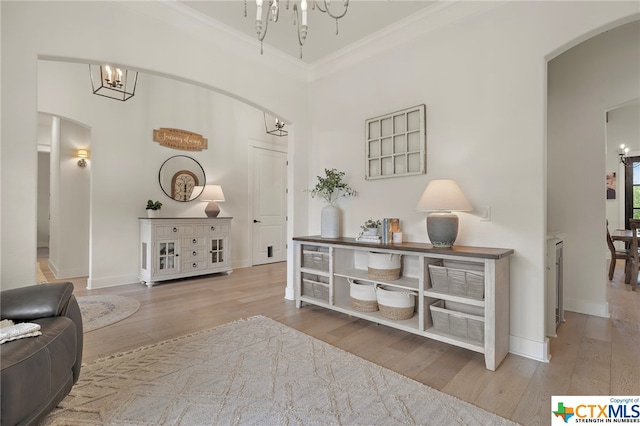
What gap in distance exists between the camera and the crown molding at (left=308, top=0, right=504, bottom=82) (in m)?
2.63

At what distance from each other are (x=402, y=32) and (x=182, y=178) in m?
3.89

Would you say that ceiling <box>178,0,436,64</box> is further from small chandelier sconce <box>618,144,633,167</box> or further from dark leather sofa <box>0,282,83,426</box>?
small chandelier sconce <box>618,144,633,167</box>

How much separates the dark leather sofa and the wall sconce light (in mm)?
4054

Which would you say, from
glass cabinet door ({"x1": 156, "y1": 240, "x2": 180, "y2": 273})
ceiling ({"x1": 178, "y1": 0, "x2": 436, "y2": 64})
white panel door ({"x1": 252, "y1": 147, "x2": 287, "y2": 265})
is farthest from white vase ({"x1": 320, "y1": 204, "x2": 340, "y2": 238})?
white panel door ({"x1": 252, "y1": 147, "x2": 287, "y2": 265})

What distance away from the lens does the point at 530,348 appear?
7.39ft

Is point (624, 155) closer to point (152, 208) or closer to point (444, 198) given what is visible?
point (444, 198)

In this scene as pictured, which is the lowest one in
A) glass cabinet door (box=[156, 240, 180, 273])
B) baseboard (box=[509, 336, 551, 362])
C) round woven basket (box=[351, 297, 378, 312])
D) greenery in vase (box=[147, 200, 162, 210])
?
baseboard (box=[509, 336, 551, 362])

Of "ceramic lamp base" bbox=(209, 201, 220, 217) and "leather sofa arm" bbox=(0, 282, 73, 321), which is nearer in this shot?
"leather sofa arm" bbox=(0, 282, 73, 321)

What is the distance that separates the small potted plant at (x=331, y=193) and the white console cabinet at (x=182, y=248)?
2.31 metres

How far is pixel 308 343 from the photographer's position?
2.46m

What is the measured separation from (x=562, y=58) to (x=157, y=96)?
17.6 ft

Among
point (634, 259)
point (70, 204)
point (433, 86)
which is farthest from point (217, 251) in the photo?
point (634, 259)

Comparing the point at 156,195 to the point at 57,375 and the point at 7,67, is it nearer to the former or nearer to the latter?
the point at 7,67

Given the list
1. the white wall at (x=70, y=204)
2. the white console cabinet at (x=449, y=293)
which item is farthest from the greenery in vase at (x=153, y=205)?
the white console cabinet at (x=449, y=293)
